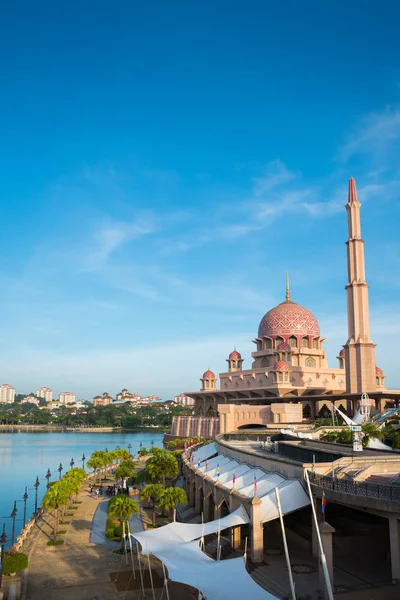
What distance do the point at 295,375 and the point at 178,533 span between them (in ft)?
175

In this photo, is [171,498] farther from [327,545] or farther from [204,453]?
[204,453]

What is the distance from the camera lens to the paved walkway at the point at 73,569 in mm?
19031

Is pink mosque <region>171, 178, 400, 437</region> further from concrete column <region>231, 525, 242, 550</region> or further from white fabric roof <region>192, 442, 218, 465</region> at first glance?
concrete column <region>231, 525, 242, 550</region>

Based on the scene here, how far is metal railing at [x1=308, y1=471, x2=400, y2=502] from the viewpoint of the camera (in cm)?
1711

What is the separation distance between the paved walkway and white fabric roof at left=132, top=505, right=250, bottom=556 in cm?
203

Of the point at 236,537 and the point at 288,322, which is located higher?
the point at 288,322

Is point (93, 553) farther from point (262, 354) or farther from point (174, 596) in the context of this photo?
point (262, 354)

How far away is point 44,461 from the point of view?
249ft

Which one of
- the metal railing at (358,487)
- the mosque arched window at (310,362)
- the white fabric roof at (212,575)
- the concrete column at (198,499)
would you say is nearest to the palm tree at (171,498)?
the concrete column at (198,499)

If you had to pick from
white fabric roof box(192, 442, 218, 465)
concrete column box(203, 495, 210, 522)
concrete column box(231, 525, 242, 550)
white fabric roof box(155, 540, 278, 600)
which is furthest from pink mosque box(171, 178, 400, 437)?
white fabric roof box(155, 540, 278, 600)

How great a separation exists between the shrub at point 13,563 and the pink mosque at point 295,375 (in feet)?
141

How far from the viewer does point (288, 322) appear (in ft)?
250

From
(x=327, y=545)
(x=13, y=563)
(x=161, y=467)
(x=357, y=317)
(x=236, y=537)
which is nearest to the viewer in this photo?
(x=327, y=545)

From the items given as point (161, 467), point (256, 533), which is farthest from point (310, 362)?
point (256, 533)
